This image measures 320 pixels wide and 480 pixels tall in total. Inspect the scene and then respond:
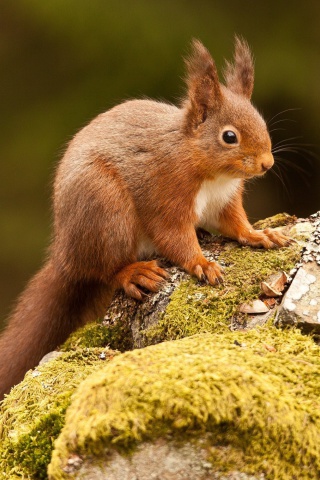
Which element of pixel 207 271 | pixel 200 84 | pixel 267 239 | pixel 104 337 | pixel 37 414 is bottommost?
pixel 104 337

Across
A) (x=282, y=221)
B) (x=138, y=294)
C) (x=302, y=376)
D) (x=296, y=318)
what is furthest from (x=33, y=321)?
(x=302, y=376)

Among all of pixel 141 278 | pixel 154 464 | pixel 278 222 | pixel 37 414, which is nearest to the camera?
pixel 154 464

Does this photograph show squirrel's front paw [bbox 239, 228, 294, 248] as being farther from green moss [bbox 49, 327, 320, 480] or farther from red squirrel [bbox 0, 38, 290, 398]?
green moss [bbox 49, 327, 320, 480]

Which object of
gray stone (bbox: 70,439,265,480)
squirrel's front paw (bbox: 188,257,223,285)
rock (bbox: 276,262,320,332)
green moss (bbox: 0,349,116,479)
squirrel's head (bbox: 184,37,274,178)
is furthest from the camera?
squirrel's head (bbox: 184,37,274,178)

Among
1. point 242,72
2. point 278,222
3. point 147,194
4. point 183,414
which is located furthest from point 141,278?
point 183,414

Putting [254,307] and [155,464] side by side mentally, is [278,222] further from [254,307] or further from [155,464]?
[155,464]

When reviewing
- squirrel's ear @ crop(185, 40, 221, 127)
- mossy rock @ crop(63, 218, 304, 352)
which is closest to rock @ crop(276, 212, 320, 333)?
mossy rock @ crop(63, 218, 304, 352)
